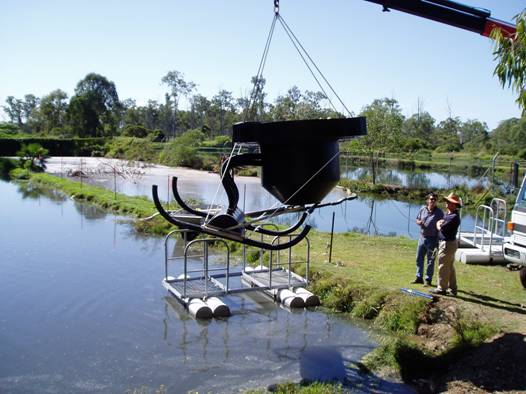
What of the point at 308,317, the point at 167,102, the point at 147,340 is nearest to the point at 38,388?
the point at 147,340

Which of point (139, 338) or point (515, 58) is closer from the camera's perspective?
point (515, 58)

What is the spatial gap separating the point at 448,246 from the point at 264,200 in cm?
1720

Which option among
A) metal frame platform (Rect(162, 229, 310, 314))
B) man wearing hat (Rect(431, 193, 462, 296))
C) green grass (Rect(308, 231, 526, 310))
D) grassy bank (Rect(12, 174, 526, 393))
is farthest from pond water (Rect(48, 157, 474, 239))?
man wearing hat (Rect(431, 193, 462, 296))

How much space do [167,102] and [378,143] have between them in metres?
65.4

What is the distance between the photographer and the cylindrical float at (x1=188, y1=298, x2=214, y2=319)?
950 cm

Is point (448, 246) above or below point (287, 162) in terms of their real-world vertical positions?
below

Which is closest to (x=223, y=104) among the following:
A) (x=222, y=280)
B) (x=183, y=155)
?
(x=183, y=155)

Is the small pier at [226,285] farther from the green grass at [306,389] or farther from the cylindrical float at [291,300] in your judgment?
the green grass at [306,389]

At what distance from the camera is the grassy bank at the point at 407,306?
8.03 meters

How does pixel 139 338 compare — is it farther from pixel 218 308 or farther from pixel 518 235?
pixel 518 235

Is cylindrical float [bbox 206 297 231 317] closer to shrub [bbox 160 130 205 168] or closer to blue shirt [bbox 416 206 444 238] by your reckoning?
blue shirt [bbox 416 206 444 238]

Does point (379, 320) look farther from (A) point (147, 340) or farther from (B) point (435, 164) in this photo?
(B) point (435, 164)

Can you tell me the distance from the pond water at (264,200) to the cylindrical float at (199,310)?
10.8ft

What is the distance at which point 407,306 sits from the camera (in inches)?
368
